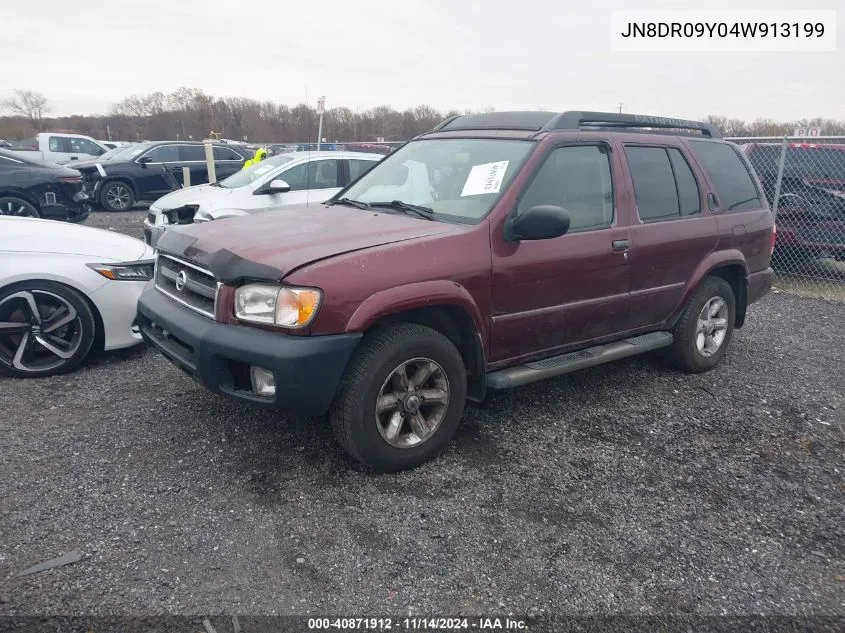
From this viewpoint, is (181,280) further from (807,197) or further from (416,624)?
(807,197)

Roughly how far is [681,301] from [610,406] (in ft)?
3.28

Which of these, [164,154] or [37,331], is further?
[164,154]

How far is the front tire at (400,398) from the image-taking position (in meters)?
3.13

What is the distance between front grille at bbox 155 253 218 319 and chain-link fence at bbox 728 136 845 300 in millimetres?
8054

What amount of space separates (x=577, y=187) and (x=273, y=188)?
5.16 metres

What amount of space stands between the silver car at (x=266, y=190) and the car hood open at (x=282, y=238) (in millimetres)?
4622

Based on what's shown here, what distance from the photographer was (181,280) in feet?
11.6

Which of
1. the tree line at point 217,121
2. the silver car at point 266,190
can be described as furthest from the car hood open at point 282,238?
the tree line at point 217,121

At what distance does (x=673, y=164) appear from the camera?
4.65 metres

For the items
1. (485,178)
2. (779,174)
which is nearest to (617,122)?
(485,178)

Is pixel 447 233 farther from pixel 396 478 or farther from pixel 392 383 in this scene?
pixel 396 478

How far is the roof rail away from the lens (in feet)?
13.4

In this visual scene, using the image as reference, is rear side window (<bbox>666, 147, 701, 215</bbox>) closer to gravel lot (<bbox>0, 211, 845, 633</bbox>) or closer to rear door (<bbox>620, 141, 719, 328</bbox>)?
Result: rear door (<bbox>620, 141, 719, 328</bbox>)

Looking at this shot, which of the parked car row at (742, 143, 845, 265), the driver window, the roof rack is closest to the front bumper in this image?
the driver window
